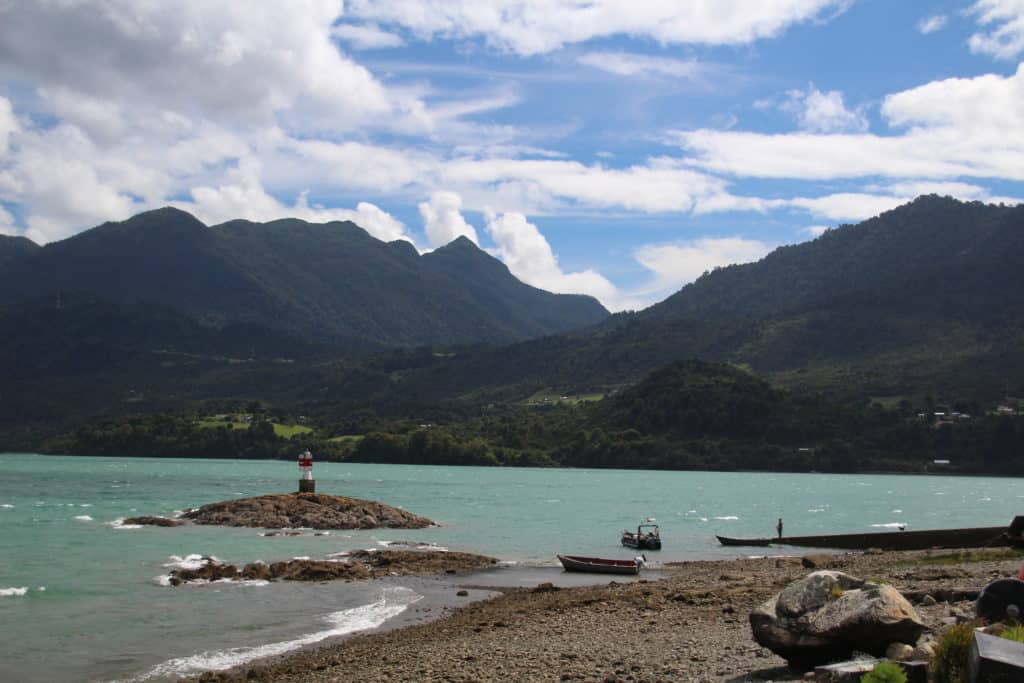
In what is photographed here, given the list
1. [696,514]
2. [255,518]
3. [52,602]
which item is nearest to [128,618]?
[52,602]

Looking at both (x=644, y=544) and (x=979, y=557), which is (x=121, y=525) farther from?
(x=979, y=557)

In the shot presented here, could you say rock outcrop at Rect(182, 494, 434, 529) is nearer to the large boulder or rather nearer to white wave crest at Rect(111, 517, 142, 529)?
white wave crest at Rect(111, 517, 142, 529)

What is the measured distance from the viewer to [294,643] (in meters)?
26.7

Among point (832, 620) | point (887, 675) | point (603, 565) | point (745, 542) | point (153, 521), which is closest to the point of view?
point (887, 675)

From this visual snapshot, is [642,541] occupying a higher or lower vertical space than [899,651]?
lower

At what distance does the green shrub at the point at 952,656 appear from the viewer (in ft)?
38.9

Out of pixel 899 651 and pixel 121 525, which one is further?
pixel 121 525

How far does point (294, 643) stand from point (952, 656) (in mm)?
19380

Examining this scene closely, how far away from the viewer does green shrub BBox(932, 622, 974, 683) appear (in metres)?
11.8

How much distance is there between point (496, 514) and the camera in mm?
85125

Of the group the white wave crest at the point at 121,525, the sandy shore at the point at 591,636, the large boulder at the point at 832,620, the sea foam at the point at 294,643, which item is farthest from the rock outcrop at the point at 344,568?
the large boulder at the point at 832,620

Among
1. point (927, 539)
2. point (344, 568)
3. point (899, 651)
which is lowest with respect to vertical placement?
point (344, 568)

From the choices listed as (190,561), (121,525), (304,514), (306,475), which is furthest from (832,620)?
(121,525)

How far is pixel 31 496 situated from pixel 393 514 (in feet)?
163
